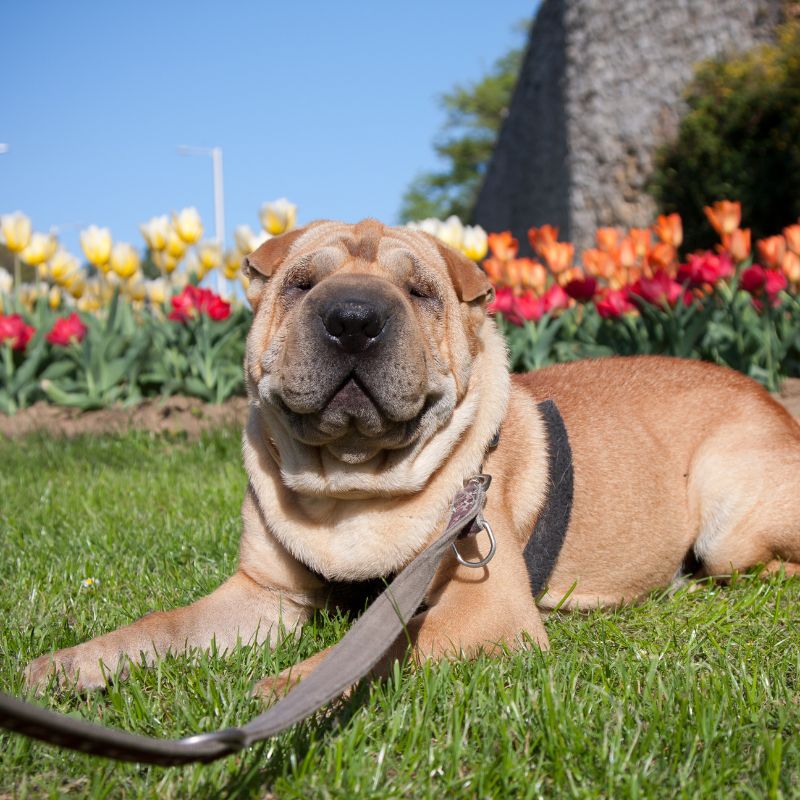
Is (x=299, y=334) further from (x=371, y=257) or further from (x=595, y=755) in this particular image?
(x=595, y=755)

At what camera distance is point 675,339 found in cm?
561

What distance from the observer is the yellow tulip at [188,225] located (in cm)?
707

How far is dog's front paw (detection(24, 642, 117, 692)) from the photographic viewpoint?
2.29 meters

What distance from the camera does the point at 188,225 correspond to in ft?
23.2

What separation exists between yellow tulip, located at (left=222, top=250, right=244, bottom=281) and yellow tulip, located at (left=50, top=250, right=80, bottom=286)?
5.01 ft

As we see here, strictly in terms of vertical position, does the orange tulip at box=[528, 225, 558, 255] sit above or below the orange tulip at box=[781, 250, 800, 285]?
below

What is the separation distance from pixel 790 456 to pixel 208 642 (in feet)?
7.62

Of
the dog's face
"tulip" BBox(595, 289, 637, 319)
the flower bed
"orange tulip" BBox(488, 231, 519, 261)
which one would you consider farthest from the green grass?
"orange tulip" BBox(488, 231, 519, 261)

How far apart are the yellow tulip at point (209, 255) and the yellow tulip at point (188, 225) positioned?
411 millimetres

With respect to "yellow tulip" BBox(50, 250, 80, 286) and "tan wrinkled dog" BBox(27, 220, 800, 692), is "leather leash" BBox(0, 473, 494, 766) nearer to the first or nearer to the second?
"tan wrinkled dog" BBox(27, 220, 800, 692)

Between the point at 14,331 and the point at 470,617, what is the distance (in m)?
5.39

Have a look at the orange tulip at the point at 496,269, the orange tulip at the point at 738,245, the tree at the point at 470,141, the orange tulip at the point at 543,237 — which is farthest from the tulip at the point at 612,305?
the tree at the point at 470,141

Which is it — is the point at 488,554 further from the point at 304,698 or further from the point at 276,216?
the point at 276,216

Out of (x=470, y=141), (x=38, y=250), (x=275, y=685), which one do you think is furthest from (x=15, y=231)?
(x=470, y=141)
